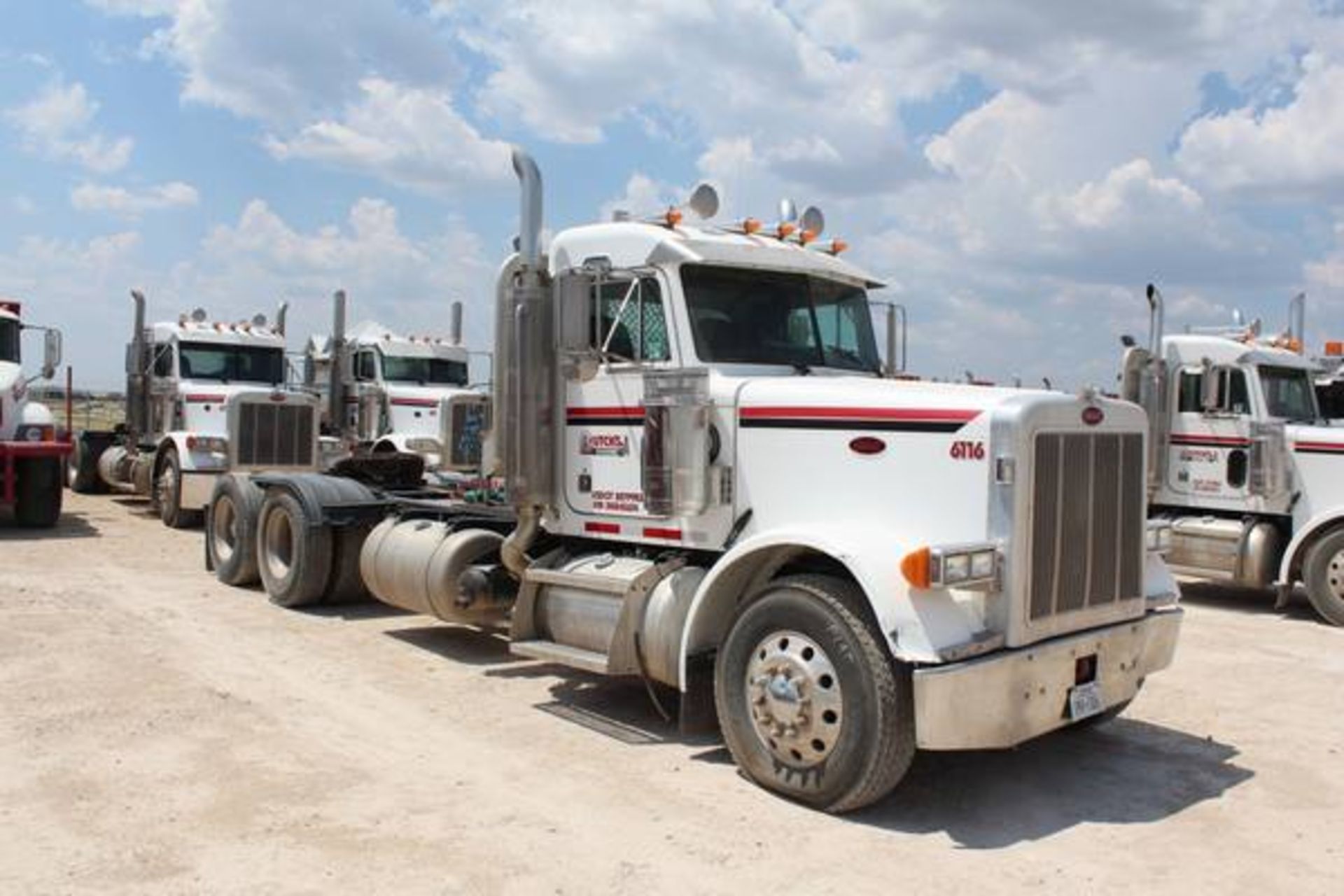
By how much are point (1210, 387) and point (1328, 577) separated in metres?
2.25

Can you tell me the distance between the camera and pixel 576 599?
22.9 feet

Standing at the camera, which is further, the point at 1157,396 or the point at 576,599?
the point at 1157,396

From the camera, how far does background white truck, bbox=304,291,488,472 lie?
19031 mm

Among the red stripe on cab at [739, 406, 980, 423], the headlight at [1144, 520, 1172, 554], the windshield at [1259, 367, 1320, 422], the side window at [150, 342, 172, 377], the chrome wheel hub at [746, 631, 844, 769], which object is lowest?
the chrome wheel hub at [746, 631, 844, 769]

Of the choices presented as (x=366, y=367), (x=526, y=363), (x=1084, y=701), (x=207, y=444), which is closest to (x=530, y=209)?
(x=526, y=363)

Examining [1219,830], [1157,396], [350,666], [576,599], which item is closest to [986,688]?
[1219,830]

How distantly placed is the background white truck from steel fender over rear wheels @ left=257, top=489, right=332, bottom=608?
308 inches

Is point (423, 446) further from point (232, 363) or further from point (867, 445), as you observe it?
point (867, 445)

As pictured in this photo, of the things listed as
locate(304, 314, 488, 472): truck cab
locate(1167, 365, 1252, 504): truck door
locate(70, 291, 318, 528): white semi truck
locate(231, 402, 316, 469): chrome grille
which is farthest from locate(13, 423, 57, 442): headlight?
locate(1167, 365, 1252, 504): truck door

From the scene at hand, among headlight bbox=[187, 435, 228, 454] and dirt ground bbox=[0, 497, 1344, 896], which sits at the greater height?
Result: headlight bbox=[187, 435, 228, 454]

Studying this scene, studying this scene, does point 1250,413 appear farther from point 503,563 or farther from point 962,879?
point 962,879

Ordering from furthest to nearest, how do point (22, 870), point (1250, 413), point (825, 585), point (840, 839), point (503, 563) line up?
point (1250, 413)
point (503, 563)
point (825, 585)
point (840, 839)
point (22, 870)

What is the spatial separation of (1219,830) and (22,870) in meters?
4.97

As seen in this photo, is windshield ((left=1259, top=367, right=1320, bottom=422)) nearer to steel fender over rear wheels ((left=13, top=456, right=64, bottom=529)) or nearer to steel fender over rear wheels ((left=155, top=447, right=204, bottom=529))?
steel fender over rear wheels ((left=155, top=447, right=204, bottom=529))
